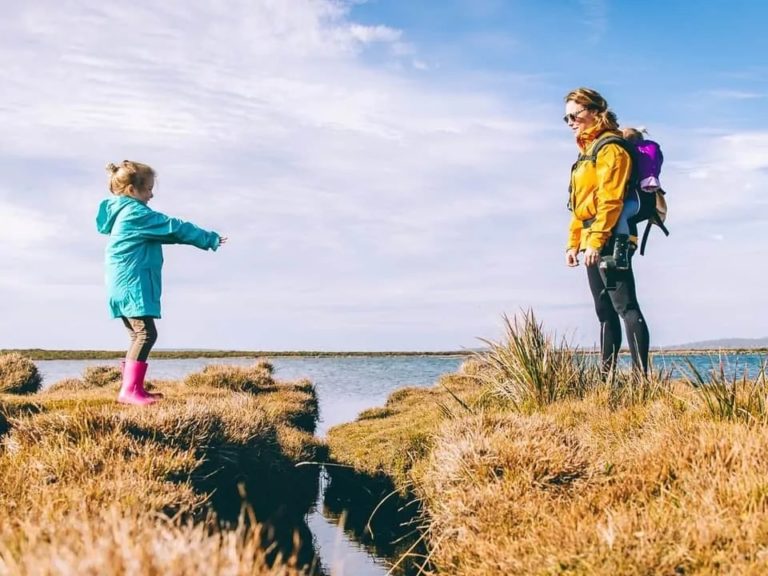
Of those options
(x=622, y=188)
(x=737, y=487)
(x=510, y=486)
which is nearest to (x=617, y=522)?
(x=737, y=487)

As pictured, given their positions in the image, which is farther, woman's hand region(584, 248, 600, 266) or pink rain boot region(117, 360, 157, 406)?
pink rain boot region(117, 360, 157, 406)

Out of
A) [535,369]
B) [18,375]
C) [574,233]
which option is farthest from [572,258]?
[18,375]

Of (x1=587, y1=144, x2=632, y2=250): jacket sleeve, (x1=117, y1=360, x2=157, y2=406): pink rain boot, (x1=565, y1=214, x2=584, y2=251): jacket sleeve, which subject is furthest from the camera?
(x1=117, y1=360, x2=157, y2=406): pink rain boot

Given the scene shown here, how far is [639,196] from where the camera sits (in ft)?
23.4

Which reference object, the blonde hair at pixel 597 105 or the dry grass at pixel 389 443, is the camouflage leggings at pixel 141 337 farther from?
the blonde hair at pixel 597 105

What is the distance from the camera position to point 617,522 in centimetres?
374

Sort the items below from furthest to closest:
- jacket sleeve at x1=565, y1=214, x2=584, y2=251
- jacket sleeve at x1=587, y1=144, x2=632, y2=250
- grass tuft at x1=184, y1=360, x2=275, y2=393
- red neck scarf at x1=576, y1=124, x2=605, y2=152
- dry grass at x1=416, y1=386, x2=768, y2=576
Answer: grass tuft at x1=184, y1=360, x2=275, y2=393 → jacket sleeve at x1=565, y1=214, x2=584, y2=251 → red neck scarf at x1=576, y1=124, x2=605, y2=152 → jacket sleeve at x1=587, y1=144, x2=632, y2=250 → dry grass at x1=416, y1=386, x2=768, y2=576

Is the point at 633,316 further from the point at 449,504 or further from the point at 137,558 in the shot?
the point at 137,558

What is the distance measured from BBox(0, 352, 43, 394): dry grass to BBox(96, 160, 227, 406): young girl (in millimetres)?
9479

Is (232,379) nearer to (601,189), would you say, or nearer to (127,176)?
(127,176)

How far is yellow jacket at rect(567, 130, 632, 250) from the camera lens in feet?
22.3

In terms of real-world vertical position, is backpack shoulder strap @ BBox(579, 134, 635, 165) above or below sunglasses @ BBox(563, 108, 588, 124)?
below

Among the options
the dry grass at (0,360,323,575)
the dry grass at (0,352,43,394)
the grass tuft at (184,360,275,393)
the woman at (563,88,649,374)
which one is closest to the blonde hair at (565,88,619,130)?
the woman at (563,88,649,374)

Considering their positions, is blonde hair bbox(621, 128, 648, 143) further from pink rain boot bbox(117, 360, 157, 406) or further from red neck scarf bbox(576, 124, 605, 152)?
pink rain boot bbox(117, 360, 157, 406)
